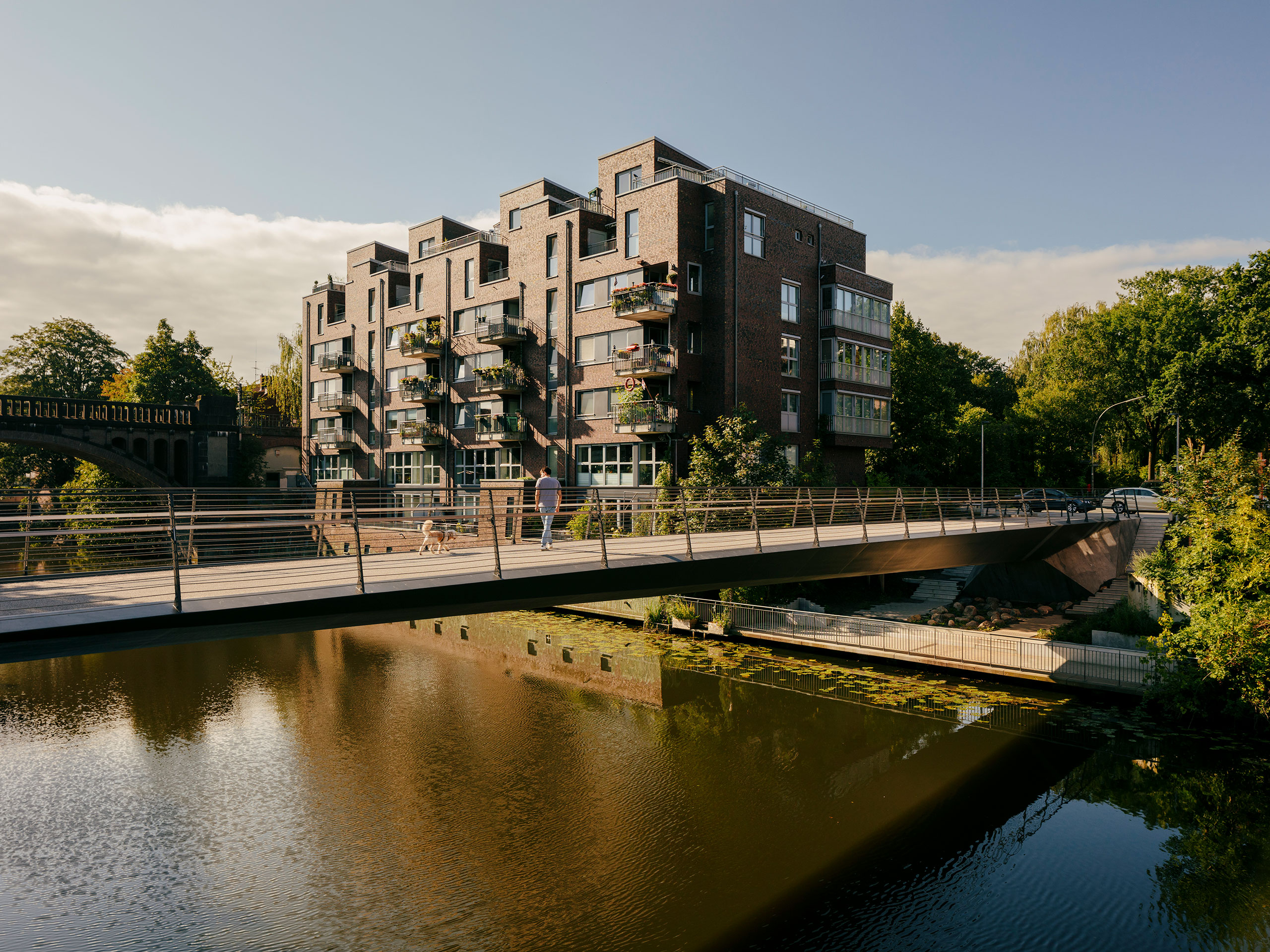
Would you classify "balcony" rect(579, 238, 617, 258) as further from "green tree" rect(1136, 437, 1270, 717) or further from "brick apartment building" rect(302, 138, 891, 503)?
"green tree" rect(1136, 437, 1270, 717)

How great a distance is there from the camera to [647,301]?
31906 mm

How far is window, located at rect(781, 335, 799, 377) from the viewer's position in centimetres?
3531

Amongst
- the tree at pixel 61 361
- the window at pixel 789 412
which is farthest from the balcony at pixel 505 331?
the tree at pixel 61 361

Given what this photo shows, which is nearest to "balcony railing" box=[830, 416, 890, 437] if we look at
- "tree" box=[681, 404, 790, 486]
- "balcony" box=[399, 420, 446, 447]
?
"tree" box=[681, 404, 790, 486]

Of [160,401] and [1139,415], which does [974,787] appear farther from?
[160,401]

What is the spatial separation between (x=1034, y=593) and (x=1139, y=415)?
34.7 meters

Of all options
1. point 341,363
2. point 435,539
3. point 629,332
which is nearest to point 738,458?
point 629,332

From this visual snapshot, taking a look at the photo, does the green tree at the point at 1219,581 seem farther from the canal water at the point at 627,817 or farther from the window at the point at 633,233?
the window at the point at 633,233

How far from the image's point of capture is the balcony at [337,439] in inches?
2002

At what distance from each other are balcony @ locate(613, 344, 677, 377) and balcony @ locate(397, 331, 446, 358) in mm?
15593

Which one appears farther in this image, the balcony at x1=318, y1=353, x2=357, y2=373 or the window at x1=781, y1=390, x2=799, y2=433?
the balcony at x1=318, y1=353, x2=357, y2=373

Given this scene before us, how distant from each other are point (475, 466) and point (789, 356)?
60.8 ft

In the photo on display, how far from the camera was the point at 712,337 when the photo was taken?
33219 mm

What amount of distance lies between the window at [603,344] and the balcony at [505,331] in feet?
11.9
